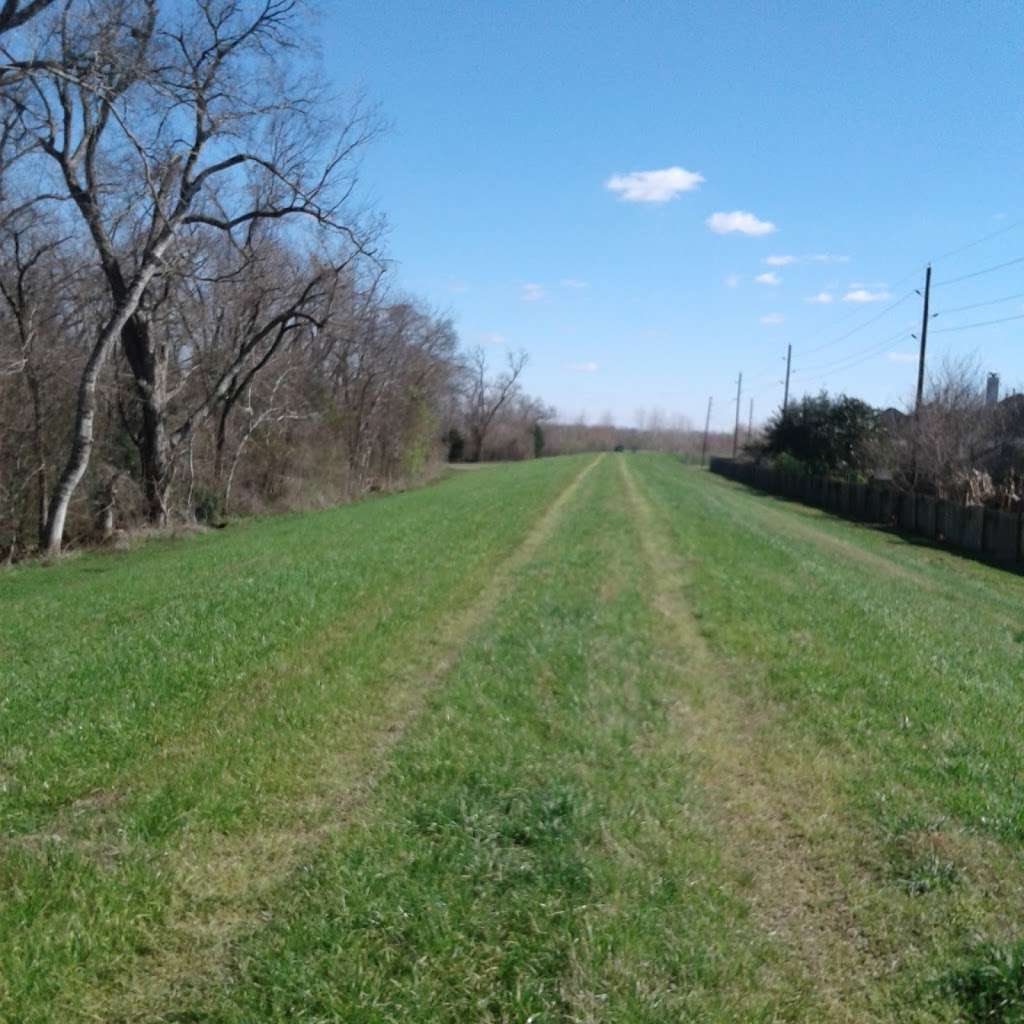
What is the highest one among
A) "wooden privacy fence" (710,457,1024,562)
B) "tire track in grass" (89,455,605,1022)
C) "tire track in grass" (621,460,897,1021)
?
"wooden privacy fence" (710,457,1024,562)

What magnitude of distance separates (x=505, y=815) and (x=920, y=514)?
34.5 metres

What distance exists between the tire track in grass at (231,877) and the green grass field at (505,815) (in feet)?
0.05

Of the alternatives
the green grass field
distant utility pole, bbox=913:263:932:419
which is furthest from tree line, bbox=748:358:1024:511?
the green grass field

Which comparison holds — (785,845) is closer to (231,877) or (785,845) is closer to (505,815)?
(505,815)

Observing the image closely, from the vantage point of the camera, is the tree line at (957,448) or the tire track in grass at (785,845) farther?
the tree line at (957,448)

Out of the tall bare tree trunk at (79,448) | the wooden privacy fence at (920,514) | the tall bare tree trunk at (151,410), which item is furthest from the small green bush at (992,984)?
the wooden privacy fence at (920,514)

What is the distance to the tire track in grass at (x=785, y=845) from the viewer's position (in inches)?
146

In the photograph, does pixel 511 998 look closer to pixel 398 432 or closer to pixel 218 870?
pixel 218 870

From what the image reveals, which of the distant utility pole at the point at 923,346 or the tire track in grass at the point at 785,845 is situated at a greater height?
the distant utility pole at the point at 923,346

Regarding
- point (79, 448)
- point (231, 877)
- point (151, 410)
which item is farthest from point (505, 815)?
point (151, 410)

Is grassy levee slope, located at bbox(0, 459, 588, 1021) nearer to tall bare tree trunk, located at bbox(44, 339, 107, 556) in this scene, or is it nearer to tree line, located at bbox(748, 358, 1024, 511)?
tall bare tree trunk, located at bbox(44, 339, 107, 556)

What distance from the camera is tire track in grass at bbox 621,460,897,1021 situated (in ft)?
12.2

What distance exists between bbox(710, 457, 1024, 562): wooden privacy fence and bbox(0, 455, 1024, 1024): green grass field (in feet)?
65.5

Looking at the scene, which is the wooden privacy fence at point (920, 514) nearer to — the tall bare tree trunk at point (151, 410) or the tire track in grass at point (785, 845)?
the tire track in grass at point (785, 845)
